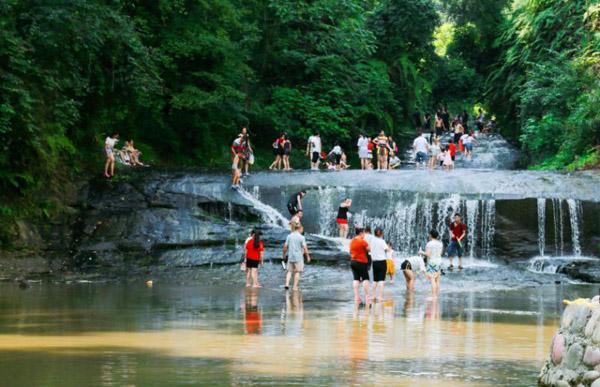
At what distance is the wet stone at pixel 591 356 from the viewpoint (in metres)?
9.49

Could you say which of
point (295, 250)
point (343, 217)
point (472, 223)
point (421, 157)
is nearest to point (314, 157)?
point (421, 157)

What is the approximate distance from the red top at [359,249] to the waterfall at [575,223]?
11590mm

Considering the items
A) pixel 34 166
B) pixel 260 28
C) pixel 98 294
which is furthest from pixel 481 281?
pixel 260 28

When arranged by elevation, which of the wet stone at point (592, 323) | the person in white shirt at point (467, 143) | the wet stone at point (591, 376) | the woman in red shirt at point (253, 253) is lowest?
the wet stone at point (591, 376)

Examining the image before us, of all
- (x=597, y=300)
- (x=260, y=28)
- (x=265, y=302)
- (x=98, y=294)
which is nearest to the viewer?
(x=597, y=300)

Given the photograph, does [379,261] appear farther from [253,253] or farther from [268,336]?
[268,336]

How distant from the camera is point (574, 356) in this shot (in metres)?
9.86

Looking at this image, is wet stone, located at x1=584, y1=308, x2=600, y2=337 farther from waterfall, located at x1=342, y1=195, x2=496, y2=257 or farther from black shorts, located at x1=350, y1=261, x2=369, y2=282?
waterfall, located at x1=342, y1=195, x2=496, y2=257

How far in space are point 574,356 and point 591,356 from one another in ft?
1.02

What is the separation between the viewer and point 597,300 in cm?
1041

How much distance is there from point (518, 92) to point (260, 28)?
12322 mm

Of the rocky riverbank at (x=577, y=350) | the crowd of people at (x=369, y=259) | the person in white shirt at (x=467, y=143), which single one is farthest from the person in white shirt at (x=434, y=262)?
the person in white shirt at (x=467, y=143)

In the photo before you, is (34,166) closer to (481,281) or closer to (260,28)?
(481,281)

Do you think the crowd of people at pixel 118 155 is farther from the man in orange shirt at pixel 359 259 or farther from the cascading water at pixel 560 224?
the man in orange shirt at pixel 359 259
